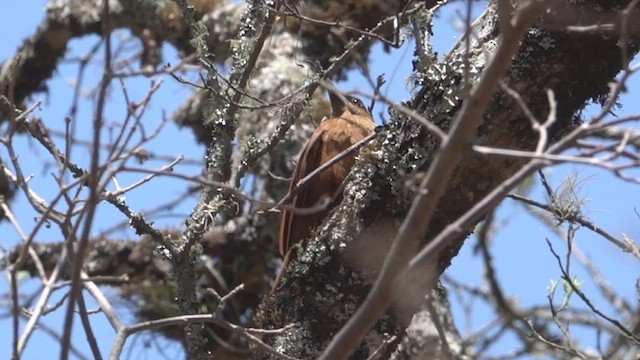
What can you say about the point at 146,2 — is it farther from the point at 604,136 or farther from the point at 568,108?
the point at 568,108

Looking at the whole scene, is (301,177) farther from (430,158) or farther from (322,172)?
(430,158)

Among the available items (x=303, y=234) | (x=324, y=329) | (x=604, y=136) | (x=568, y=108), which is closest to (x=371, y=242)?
(x=324, y=329)

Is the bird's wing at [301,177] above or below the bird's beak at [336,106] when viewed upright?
below

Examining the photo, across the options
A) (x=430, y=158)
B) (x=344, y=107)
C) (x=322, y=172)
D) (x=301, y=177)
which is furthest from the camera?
(x=344, y=107)

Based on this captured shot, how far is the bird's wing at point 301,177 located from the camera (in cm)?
372

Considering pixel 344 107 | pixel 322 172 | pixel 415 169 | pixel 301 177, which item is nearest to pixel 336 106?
pixel 344 107

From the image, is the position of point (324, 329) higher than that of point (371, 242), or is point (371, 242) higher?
point (371, 242)

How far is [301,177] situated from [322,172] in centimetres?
32

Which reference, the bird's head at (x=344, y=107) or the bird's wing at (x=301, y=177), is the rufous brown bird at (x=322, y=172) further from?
the bird's head at (x=344, y=107)

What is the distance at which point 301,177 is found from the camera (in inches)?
151

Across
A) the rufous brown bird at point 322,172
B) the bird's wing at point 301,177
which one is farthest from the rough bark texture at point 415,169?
the bird's wing at point 301,177

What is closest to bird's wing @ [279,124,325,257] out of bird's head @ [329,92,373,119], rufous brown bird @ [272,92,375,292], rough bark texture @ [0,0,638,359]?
rufous brown bird @ [272,92,375,292]

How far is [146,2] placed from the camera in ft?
17.3

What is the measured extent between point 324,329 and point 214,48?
301 cm
